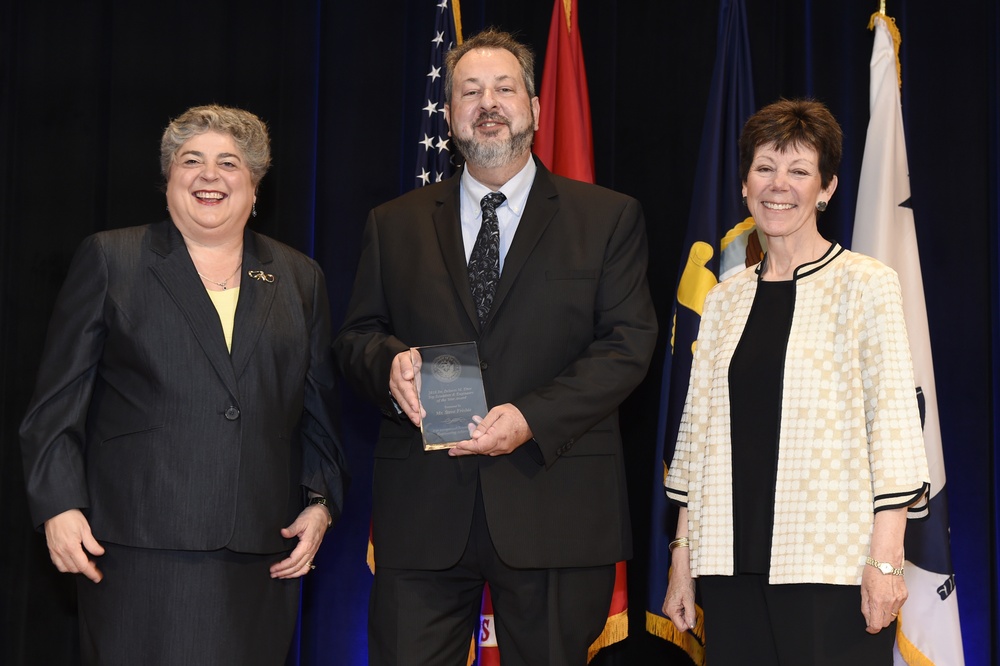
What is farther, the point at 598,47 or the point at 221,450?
the point at 598,47

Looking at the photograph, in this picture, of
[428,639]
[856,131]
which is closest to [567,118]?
[856,131]

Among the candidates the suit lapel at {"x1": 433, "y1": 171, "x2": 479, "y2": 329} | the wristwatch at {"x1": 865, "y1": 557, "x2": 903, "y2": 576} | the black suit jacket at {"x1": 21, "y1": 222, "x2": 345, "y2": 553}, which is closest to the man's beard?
the suit lapel at {"x1": 433, "y1": 171, "x2": 479, "y2": 329}

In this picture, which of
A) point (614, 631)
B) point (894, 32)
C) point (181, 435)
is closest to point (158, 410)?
point (181, 435)

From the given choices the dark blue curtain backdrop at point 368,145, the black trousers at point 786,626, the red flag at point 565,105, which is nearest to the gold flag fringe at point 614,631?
the dark blue curtain backdrop at point 368,145

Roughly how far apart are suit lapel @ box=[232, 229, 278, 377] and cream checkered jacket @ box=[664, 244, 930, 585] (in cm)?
114

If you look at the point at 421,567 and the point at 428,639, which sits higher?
the point at 421,567

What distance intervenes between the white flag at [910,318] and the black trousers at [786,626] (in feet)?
3.72

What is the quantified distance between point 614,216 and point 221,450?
1186 mm

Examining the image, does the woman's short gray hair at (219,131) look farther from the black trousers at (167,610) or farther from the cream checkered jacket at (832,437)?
the cream checkered jacket at (832,437)

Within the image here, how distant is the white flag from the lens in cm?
341

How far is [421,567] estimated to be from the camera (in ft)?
8.23

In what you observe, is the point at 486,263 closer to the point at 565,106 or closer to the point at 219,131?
the point at 219,131

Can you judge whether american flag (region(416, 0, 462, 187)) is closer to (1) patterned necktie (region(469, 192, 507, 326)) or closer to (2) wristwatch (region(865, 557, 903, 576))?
(1) patterned necktie (region(469, 192, 507, 326))

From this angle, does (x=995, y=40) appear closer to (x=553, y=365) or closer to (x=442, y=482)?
(x=553, y=365)
